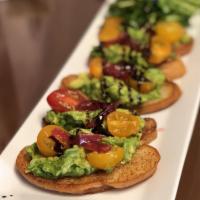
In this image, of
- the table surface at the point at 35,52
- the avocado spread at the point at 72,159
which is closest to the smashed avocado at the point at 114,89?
the table surface at the point at 35,52

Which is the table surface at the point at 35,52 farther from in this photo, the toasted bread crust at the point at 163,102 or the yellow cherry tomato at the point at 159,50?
the yellow cherry tomato at the point at 159,50

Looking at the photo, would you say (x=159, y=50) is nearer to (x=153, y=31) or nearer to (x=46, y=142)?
(x=153, y=31)

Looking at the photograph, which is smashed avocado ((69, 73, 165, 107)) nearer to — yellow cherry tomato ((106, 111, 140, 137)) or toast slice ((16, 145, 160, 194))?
yellow cherry tomato ((106, 111, 140, 137))

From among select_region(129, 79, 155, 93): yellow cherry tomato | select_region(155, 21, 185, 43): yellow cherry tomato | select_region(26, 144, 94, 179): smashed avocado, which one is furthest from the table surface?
select_region(155, 21, 185, 43): yellow cherry tomato

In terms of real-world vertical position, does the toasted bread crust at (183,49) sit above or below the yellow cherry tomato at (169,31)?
below

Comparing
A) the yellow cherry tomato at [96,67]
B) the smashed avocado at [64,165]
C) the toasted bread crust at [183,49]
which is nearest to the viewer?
the smashed avocado at [64,165]

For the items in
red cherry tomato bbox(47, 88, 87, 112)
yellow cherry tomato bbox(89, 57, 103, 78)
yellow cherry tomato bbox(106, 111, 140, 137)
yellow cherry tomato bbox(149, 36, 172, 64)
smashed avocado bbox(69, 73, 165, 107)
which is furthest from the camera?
yellow cherry tomato bbox(149, 36, 172, 64)
